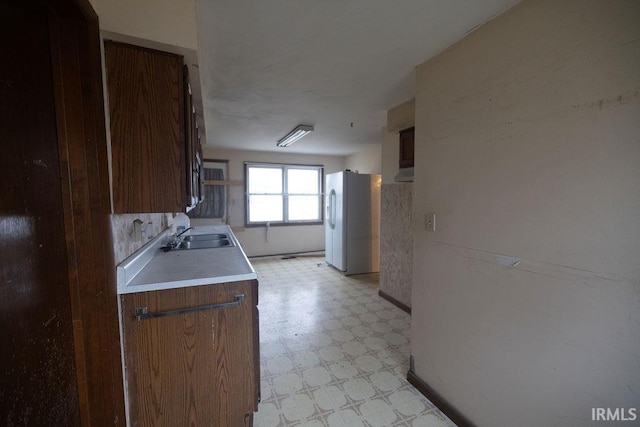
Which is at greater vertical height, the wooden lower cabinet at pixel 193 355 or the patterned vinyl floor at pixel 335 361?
the wooden lower cabinet at pixel 193 355

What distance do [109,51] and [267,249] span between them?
4.79m

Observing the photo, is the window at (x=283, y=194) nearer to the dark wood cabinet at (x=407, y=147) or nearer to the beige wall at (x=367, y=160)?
the beige wall at (x=367, y=160)

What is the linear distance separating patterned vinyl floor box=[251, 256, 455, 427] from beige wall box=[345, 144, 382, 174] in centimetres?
235

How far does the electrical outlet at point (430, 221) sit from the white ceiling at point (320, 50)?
103 centimetres

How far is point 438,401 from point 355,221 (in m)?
3.04

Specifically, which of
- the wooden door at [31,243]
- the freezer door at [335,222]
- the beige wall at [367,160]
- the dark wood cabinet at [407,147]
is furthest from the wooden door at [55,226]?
the beige wall at [367,160]

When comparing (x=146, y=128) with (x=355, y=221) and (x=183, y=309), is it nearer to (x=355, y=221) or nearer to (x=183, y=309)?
(x=183, y=309)

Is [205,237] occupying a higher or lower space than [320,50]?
lower

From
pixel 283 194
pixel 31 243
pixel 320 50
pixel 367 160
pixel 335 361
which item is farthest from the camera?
pixel 283 194

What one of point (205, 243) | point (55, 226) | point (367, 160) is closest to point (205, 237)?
point (205, 243)

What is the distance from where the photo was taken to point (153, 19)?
46.5 inches

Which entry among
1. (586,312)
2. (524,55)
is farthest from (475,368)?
(524,55)

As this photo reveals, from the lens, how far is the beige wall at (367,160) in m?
4.99

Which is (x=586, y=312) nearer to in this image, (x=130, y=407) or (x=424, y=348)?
(x=424, y=348)
